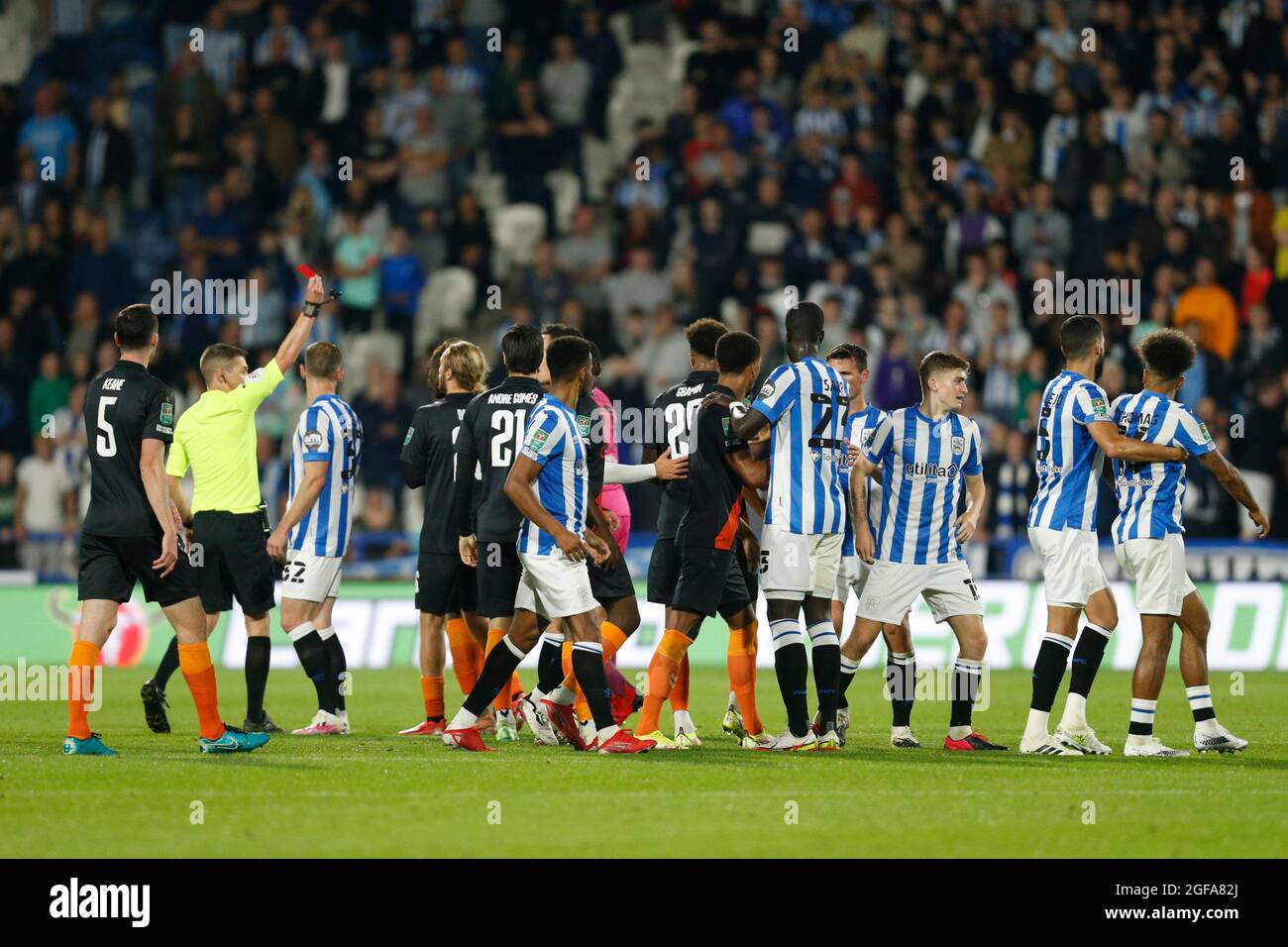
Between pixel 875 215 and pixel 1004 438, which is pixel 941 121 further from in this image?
pixel 1004 438

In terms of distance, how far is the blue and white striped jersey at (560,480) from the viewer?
9781mm

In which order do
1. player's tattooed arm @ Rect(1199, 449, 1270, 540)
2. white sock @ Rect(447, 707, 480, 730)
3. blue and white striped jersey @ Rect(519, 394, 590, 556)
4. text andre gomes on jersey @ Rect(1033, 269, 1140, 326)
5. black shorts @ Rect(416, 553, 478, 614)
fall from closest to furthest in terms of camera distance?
blue and white striped jersey @ Rect(519, 394, 590, 556), player's tattooed arm @ Rect(1199, 449, 1270, 540), white sock @ Rect(447, 707, 480, 730), black shorts @ Rect(416, 553, 478, 614), text andre gomes on jersey @ Rect(1033, 269, 1140, 326)

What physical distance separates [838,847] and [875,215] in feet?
52.3

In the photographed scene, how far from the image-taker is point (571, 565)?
32.5 ft

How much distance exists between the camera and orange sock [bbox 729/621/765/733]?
10695 millimetres

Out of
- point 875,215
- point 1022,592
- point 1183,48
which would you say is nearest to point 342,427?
point 1022,592

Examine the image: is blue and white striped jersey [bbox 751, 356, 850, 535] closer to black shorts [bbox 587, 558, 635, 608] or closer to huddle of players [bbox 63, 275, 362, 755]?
black shorts [bbox 587, 558, 635, 608]

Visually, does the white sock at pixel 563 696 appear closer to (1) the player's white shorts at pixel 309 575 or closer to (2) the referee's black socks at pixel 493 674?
(2) the referee's black socks at pixel 493 674

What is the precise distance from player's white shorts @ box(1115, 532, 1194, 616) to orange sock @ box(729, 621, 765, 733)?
2.22m

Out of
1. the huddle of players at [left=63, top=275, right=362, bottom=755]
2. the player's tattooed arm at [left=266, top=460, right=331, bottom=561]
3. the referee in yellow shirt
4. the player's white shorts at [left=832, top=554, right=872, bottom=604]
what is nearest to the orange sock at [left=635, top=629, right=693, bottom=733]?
the player's white shorts at [left=832, top=554, right=872, bottom=604]

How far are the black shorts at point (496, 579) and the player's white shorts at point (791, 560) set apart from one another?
4.82 feet

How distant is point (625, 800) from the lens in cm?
830

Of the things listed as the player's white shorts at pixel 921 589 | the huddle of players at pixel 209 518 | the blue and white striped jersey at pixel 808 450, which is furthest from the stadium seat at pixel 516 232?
the player's white shorts at pixel 921 589
